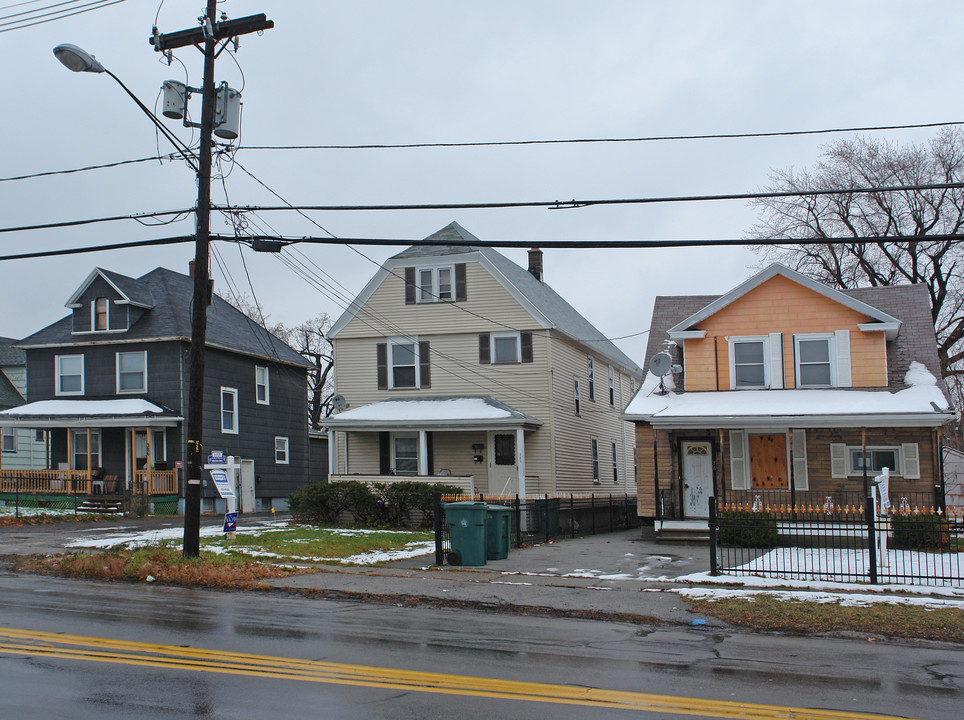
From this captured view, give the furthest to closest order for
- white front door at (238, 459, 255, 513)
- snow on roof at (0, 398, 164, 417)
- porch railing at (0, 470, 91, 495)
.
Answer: white front door at (238, 459, 255, 513) < snow on roof at (0, 398, 164, 417) < porch railing at (0, 470, 91, 495)

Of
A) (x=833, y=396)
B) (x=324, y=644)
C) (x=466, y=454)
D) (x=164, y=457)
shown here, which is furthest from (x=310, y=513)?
(x=324, y=644)

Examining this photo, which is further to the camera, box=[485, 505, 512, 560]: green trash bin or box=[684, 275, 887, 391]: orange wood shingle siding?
box=[684, 275, 887, 391]: orange wood shingle siding

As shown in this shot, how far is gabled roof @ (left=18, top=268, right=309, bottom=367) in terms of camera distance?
108 ft

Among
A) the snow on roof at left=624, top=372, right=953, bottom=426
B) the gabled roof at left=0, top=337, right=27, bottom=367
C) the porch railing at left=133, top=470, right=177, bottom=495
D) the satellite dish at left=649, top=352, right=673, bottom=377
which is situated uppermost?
the gabled roof at left=0, top=337, right=27, bottom=367

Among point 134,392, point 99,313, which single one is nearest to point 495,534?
point 134,392

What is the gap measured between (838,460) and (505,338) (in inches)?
461

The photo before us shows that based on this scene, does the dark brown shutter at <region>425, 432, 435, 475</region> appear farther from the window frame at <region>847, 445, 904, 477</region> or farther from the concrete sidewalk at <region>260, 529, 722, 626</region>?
the window frame at <region>847, 445, 904, 477</region>

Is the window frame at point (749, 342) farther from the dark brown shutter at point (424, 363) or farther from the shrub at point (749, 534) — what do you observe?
the dark brown shutter at point (424, 363)

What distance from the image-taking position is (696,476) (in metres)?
24.6

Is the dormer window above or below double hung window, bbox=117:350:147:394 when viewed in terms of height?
above

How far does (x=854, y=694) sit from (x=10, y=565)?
14.7m

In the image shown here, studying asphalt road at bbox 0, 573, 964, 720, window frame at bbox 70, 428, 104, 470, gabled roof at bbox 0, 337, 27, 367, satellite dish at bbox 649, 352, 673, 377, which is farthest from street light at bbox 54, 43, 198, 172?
gabled roof at bbox 0, 337, 27, 367

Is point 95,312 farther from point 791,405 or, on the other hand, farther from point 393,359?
point 791,405

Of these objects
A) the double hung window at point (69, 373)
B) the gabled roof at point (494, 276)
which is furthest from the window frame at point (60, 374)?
the gabled roof at point (494, 276)
